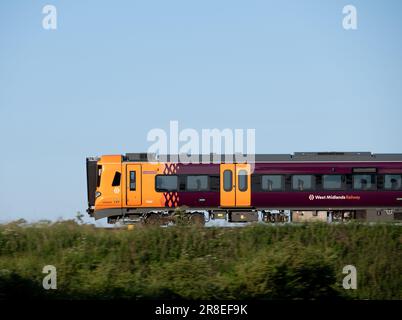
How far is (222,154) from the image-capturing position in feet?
101

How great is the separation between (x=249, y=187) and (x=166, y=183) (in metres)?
3.66

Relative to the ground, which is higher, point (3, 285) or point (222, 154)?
point (222, 154)

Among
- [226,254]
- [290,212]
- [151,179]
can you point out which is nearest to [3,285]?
[226,254]

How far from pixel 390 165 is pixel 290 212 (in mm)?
4870

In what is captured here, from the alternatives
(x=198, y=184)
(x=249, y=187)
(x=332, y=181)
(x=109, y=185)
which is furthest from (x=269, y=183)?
(x=109, y=185)

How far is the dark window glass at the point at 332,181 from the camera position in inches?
1216

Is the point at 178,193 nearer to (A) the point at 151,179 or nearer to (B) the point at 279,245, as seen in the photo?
(A) the point at 151,179

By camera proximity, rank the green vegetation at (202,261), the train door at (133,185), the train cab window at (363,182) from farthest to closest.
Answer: the train cab window at (363,182)
the train door at (133,185)
the green vegetation at (202,261)

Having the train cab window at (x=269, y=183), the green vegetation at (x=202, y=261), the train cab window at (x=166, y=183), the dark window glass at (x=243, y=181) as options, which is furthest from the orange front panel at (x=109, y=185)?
the green vegetation at (x=202, y=261)

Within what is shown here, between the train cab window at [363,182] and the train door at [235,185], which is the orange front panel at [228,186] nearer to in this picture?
the train door at [235,185]

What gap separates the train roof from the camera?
30828 mm

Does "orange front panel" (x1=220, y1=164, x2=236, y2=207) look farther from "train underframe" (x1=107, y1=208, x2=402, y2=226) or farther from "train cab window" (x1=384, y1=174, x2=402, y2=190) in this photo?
"train cab window" (x1=384, y1=174, x2=402, y2=190)

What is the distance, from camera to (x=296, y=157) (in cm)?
3108

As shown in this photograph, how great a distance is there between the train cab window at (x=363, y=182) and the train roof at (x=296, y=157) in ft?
2.33
